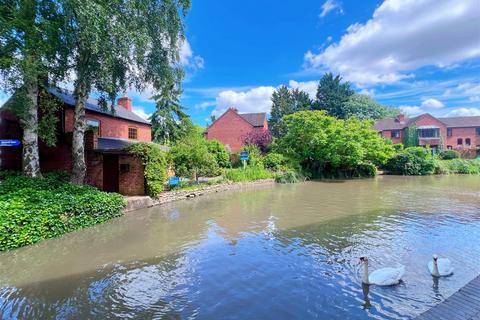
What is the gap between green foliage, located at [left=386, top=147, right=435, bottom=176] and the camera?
31391 mm

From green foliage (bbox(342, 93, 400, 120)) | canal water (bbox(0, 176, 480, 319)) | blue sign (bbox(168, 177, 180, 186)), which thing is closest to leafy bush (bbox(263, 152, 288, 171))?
blue sign (bbox(168, 177, 180, 186))

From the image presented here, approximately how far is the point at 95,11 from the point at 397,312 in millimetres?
12184

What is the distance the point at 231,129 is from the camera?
38469 mm

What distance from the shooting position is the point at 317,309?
469cm

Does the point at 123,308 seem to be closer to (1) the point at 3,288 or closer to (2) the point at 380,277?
(1) the point at 3,288

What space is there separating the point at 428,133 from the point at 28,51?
5314 cm

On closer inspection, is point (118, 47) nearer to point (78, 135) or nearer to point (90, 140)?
point (78, 135)

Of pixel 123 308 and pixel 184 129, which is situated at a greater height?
pixel 184 129

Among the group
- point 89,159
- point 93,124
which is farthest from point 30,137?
point 93,124

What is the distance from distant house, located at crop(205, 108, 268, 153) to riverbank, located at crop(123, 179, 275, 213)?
1350 cm

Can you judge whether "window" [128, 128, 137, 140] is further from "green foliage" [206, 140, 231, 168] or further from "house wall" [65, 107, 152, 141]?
"green foliage" [206, 140, 231, 168]

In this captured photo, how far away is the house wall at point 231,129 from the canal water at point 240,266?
26.2 m

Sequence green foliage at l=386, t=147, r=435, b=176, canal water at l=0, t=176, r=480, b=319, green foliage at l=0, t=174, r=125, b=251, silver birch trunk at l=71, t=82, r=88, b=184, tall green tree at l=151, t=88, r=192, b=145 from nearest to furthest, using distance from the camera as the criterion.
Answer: canal water at l=0, t=176, r=480, b=319 → green foliage at l=0, t=174, r=125, b=251 → silver birch trunk at l=71, t=82, r=88, b=184 → green foliage at l=386, t=147, r=435, b=176 → tall green tree at l=151, t=88, r=192, b=145

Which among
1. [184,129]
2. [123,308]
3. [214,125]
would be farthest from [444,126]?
[123,308]
